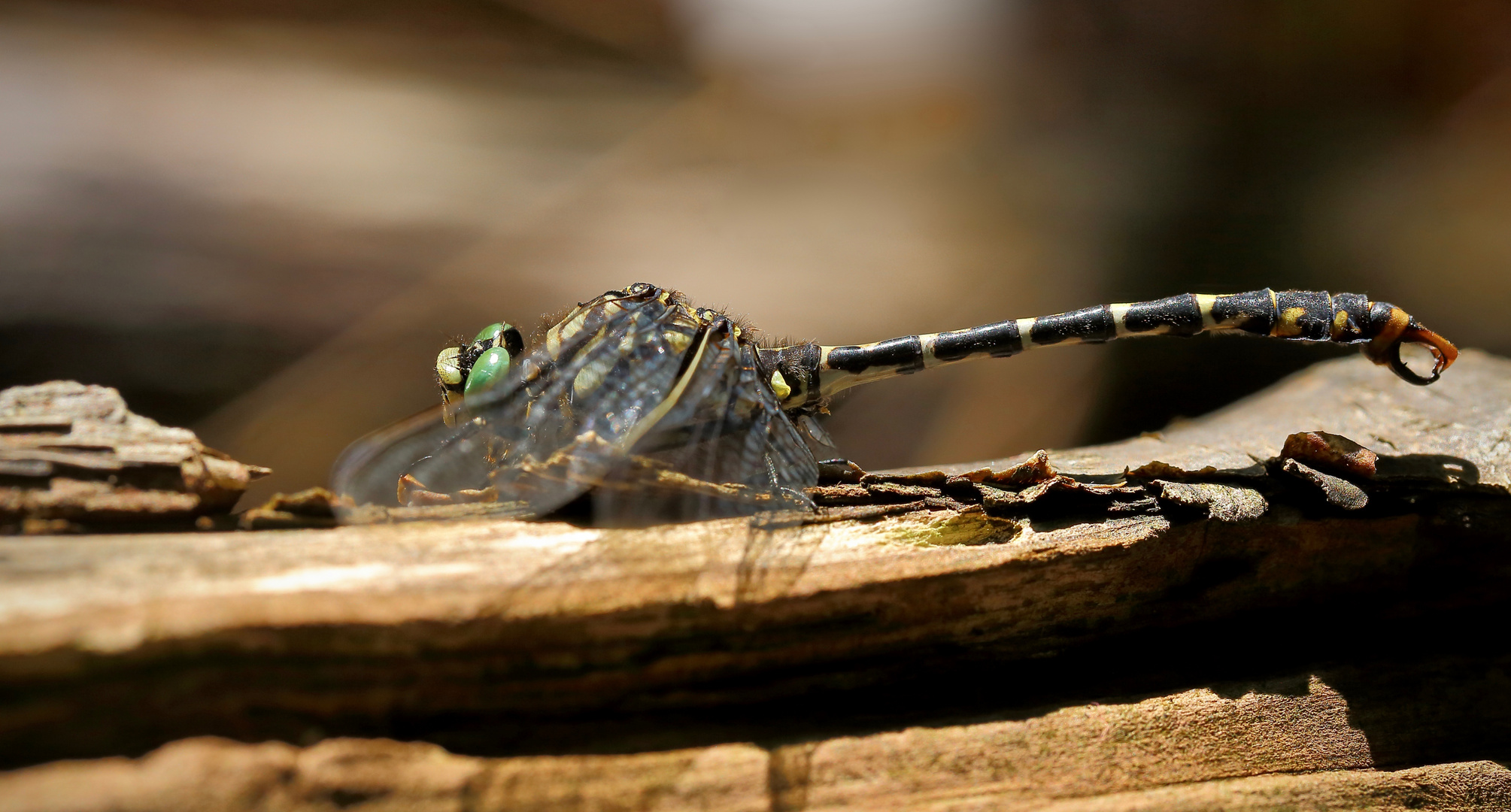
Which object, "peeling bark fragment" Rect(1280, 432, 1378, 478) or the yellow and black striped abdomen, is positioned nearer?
"peeling bark fragment" Rect(1280, 432, 1378, 478)

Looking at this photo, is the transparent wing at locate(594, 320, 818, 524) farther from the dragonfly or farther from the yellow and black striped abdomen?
the yellow and black striped abdomen

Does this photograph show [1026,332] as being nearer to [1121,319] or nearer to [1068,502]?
[1121,319]

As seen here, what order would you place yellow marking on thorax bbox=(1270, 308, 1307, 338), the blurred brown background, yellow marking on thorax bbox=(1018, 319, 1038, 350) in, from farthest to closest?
the blurred brown background → yellow marking on thorax bbox=(1018, 319, 1038, 350) → yellow marking on thorax bbox=(1270, 308, 1307, 338)

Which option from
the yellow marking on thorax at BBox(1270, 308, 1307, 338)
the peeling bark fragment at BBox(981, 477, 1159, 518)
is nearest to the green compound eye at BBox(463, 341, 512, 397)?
the peeling bark fragment at BBox(981, 477, 1159, 518)

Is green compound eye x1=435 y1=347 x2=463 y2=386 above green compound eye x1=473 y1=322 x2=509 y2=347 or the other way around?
the other way around

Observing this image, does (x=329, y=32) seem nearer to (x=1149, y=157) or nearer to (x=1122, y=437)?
(x=1149, y=157)
